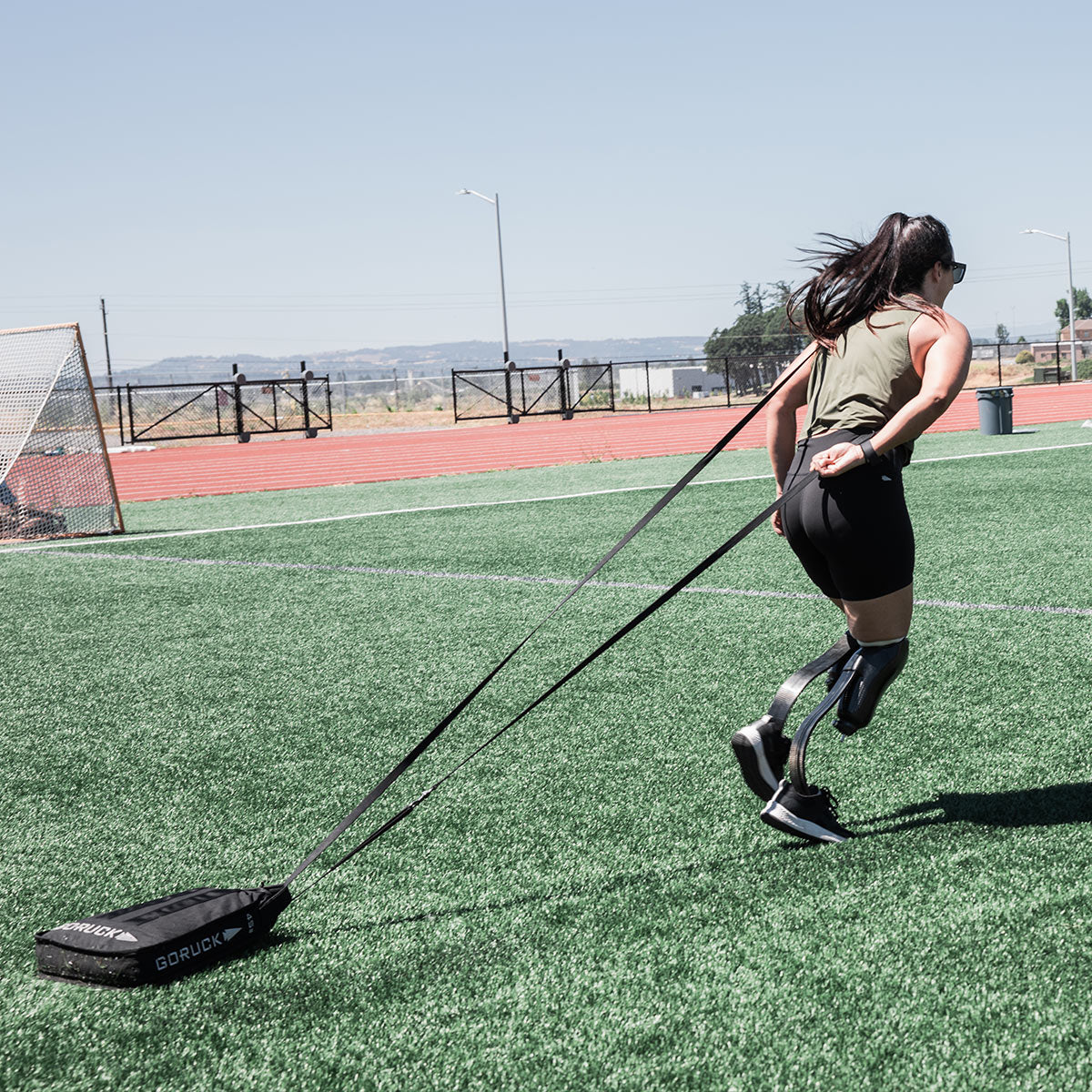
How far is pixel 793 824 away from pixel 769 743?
0.80 ft

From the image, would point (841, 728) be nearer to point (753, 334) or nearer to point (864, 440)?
point (864, 440)

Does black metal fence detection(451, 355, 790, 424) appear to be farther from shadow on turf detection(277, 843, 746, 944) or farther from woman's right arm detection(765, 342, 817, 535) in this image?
shadow on turf detection(277, 843, 746, 944)

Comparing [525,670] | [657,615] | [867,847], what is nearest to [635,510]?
[657,615]

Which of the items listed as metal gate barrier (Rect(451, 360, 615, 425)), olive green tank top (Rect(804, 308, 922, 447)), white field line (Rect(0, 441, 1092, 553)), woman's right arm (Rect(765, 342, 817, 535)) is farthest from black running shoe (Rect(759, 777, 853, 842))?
Result: metal gate barrier (Rect(451, 360, 615, 425))

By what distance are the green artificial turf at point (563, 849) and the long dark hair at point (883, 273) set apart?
1.55 m

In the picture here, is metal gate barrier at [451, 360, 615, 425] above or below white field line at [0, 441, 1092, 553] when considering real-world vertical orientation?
above

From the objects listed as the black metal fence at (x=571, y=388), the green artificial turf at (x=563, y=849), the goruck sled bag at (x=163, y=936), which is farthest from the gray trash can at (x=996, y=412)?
the goruck sled bag at (x=163, y=936)

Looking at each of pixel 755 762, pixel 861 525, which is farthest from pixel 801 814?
pixel 861 525

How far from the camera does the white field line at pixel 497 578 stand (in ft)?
21.8

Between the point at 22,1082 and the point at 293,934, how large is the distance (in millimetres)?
772

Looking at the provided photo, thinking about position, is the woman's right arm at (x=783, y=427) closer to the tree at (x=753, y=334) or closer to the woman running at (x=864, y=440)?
the woman running at (x=864, y=440)

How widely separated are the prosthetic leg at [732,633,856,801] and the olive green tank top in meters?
0.68

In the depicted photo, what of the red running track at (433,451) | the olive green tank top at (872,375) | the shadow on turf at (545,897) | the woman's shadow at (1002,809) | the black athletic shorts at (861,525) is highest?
the olive green tank top at (872,375)

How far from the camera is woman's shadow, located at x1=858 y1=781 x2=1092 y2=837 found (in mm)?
3521
